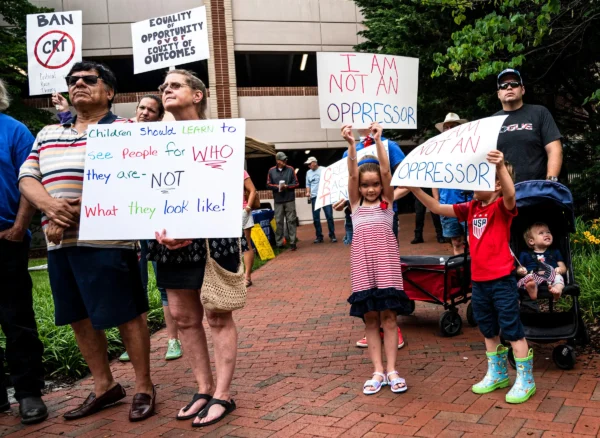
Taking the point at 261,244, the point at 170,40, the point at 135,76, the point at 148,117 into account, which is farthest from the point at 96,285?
the point at 135,76

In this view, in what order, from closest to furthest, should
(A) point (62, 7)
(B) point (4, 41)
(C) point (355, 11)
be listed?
(B) point (4, 41) < (A) point (62, 7) < (C) point (355, 11)

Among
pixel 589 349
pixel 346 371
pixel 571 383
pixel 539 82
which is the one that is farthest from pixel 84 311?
pixel 539 82

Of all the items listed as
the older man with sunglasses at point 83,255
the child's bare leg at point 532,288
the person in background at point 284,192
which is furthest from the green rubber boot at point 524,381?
the person in background at point 284,192

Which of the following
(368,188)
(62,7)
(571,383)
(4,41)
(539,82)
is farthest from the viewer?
(62,7)

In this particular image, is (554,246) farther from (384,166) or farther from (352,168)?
(352,168)

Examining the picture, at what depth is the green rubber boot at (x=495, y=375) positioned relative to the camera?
3.55 m

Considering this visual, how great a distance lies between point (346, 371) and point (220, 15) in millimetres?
18928

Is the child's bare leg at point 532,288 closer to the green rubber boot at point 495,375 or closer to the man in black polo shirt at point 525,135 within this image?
the green rubber boot at point 495,375

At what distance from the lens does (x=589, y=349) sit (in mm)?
4266

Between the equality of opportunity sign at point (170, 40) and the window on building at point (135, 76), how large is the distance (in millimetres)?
13734

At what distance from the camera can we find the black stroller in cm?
384

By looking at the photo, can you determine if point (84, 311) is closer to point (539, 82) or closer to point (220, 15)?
point (539, 82)

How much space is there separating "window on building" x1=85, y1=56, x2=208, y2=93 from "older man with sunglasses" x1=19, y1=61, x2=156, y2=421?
60.9 ft

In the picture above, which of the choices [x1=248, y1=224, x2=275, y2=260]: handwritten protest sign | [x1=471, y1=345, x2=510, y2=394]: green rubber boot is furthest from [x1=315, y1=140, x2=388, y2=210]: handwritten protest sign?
[x1=248, y1=224, x2=275, y2=260]: handwritten protest sign
